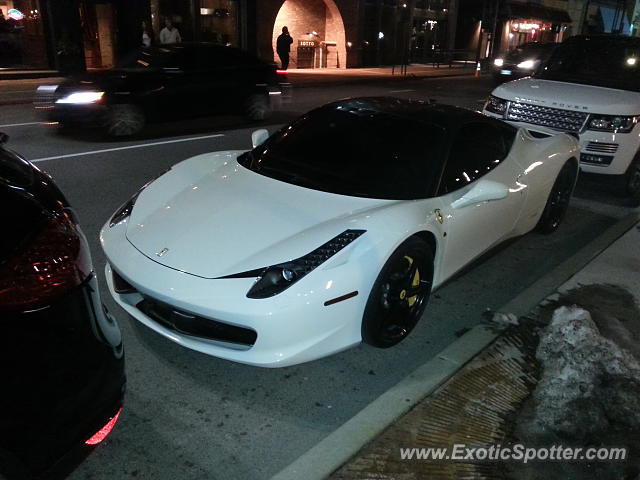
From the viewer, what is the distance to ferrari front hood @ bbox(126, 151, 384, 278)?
119 inches

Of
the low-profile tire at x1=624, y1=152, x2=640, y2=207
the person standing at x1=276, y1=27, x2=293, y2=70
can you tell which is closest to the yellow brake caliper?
the low-profile tire at x1=624, y1=152, x2=640, y2=207

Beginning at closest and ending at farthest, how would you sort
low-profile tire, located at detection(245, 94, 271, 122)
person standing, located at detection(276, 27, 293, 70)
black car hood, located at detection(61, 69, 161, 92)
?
black car hood, located at detection(61, 69, 161, 92) → low-profile tire, located at detection(245, 94, 271, 122) → person standing, located at detection(276, 27, 293, 70)

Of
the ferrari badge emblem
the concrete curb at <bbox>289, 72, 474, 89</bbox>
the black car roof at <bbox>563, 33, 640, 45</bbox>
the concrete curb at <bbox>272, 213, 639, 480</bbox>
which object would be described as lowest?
the concrete curb at <bbox>289, 72, 474, 89</bbox>

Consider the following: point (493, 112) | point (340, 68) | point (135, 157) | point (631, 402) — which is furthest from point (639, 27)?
point (631, 402)

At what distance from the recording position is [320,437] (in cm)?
281

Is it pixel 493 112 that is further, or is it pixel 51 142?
pixel 51 142

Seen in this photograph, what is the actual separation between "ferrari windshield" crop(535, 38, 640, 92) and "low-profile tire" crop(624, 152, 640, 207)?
108 cm

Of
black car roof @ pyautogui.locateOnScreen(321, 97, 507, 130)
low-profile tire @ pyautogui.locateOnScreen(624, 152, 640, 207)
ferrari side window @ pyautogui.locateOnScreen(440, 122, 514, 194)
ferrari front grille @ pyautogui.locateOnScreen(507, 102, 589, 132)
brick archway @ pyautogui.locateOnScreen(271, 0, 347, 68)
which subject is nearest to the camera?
ferrari side window @ pyautogui.locateOnScreen(440, 122, 514, 194)

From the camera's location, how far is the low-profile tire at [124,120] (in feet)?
29.2

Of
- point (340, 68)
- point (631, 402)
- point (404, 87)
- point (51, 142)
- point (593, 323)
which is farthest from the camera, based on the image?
point (340, 68)

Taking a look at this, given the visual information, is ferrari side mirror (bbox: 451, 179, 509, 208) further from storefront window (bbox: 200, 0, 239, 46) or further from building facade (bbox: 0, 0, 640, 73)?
storefront window (bbox: 200, 0, 239, 46)

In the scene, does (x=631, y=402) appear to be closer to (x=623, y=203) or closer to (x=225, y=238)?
(x=225, y=238)

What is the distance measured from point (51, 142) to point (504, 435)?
7.99 m

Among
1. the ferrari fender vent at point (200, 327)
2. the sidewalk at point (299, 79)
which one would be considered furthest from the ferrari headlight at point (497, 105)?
the sidewalk at point (299, 79)
